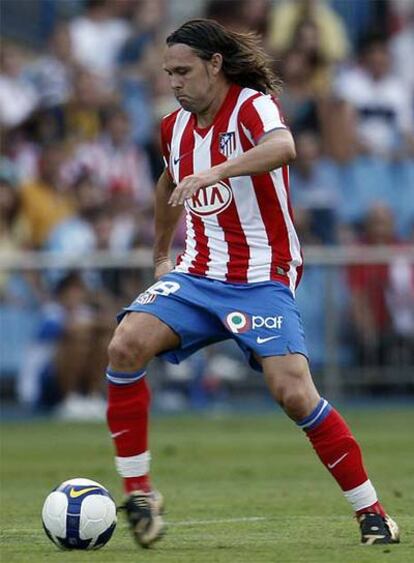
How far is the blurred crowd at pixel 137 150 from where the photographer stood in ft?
56.4

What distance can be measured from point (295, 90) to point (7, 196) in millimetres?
4391

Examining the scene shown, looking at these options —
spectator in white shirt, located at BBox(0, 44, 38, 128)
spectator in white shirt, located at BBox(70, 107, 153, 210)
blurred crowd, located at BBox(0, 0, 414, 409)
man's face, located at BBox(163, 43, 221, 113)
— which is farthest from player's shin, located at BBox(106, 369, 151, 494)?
spectator in white shirt, located at BBox(0, 44, 38, 128)

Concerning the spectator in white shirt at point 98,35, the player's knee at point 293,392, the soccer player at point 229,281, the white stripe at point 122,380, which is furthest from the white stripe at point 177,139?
the spectator in white shirt at point 98,35

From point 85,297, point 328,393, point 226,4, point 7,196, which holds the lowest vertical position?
point 328,393

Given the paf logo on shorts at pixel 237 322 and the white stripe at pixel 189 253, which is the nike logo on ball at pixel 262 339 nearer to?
the paf logo on shorts at pixel 237 322

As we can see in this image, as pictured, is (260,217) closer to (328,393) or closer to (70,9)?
(328,393)

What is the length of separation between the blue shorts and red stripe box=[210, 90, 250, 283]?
72mm

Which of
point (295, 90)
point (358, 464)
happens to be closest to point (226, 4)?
point (295, 90)

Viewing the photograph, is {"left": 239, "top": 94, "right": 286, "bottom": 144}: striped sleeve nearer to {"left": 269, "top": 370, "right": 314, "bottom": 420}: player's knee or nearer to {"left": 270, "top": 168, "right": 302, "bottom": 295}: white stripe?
{"left": 270, "top": 168, "right": 302, "bottom": 295}: white stripe

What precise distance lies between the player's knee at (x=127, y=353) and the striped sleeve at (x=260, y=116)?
43.4 inches

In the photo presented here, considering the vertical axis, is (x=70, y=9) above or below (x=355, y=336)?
above

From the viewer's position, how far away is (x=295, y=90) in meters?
19.6

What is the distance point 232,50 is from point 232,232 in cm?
88

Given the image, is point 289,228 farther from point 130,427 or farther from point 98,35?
point 98,35
